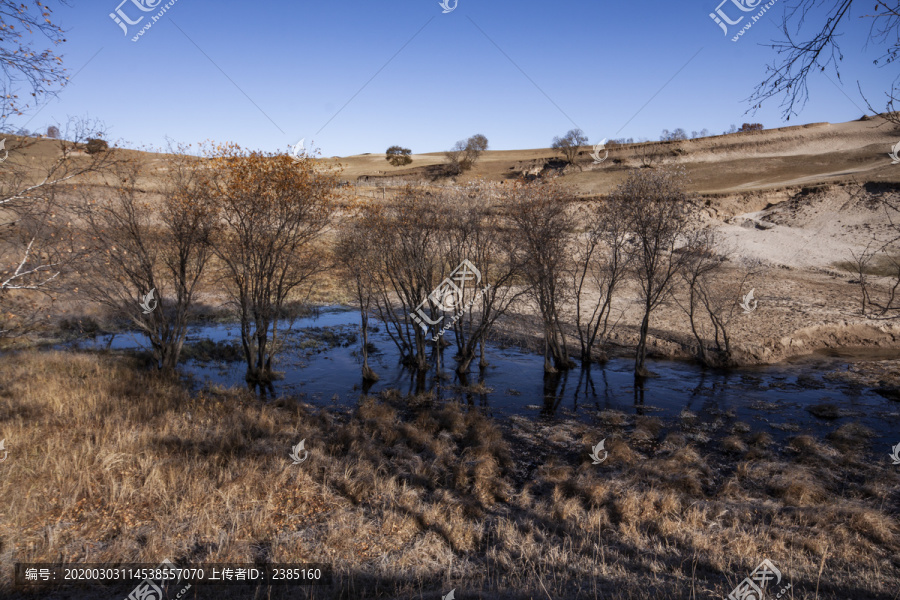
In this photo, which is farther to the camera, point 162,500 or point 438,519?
point 438,519

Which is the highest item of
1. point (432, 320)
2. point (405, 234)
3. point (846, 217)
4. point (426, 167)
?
point (426, 167)

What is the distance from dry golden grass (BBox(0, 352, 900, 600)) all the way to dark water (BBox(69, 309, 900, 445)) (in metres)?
2.47

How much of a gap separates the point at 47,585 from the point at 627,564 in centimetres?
705

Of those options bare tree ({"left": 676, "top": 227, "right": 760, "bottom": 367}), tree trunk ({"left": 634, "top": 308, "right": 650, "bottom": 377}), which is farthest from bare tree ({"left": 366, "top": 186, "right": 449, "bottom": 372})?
bare tree ({"left": 676, "top": 227, "right": 760, "bottom": 367})

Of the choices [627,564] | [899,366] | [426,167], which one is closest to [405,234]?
[627,564]

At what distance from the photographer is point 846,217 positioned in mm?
36875

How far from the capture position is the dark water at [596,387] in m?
15.4

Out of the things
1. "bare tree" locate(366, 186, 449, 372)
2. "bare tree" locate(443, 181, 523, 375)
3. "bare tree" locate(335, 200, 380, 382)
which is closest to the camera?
"bare tree" locate(335, 200, 380, 382)

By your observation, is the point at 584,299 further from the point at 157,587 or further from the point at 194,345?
the point at 157,587

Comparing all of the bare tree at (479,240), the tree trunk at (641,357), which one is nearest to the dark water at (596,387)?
the tree trunk at (641,357)

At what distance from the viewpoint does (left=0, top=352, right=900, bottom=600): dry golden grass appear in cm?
604

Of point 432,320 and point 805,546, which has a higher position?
point 432,320

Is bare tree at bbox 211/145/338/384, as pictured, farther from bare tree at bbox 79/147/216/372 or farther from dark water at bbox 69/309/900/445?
dark water at bbox 69/309/900/445

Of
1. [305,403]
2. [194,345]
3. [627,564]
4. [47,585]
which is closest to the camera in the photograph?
[47,585]
